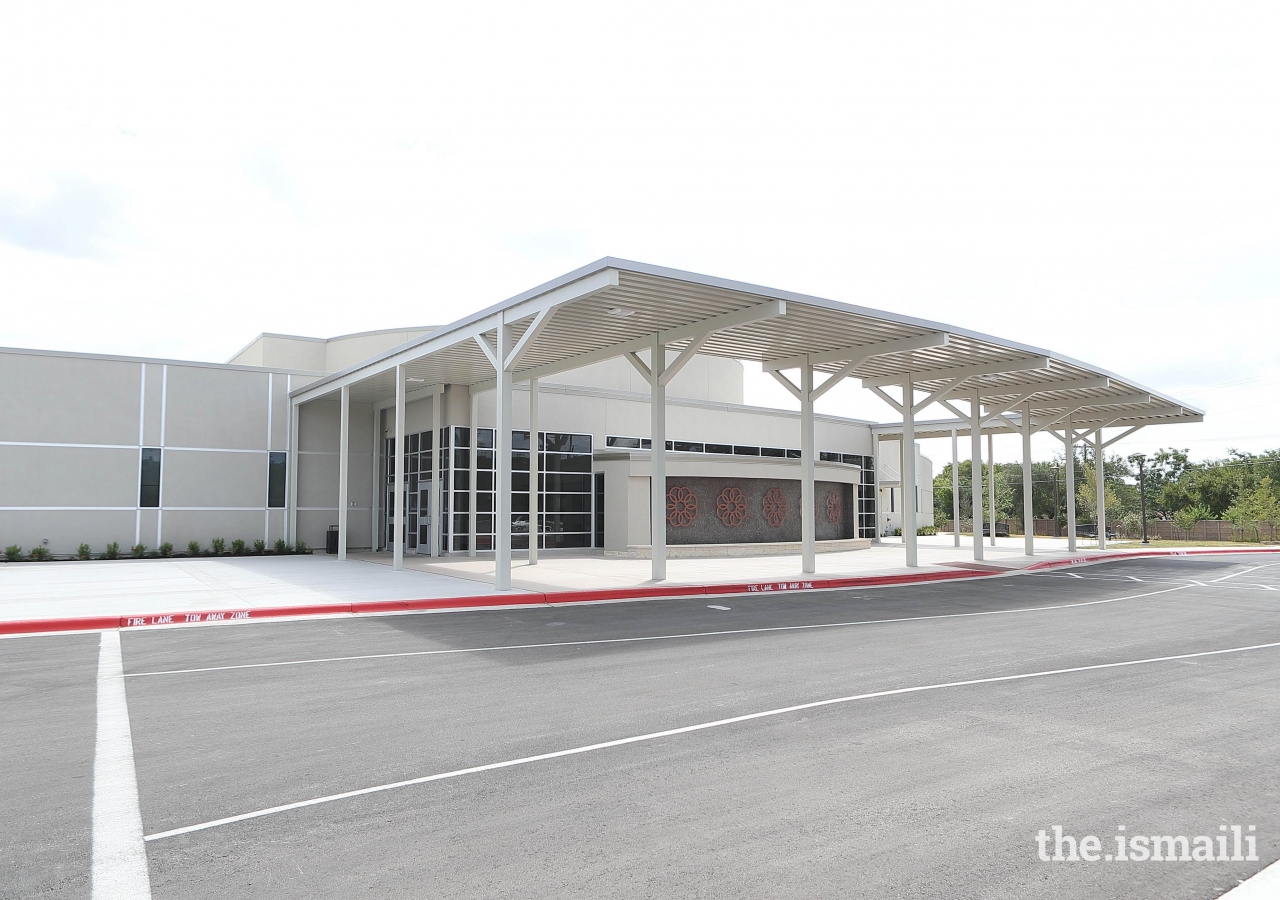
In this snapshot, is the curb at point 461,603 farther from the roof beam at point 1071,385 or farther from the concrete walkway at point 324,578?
the roof beam at point 1071,385

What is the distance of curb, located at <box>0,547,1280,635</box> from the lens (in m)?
12.0

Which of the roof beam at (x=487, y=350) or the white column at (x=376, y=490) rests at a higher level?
the roof beam at (x=487, y=350)

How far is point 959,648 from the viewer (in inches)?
410

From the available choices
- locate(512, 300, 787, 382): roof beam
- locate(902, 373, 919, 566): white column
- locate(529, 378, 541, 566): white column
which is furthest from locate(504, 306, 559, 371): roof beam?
locate(902, 373, 919, 566): white column

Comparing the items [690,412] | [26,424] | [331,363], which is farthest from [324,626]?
[331,363]

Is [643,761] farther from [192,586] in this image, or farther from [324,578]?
[324,578]

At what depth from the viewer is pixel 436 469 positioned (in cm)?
2670

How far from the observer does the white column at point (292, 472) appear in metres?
28.3

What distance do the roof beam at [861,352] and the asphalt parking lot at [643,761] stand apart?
9.65 m

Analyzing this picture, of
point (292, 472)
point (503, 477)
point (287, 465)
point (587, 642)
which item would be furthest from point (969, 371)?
point (287, 465)

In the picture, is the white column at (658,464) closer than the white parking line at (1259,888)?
No

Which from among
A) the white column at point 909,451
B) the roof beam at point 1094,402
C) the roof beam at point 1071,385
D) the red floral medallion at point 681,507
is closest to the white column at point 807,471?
the white column at point 909,451

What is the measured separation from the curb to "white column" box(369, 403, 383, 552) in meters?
16.8

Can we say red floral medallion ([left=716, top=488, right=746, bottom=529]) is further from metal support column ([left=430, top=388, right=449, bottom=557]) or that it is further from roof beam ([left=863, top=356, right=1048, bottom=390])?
metal support column ([left=430, top=388, right=449, bottom=557])
